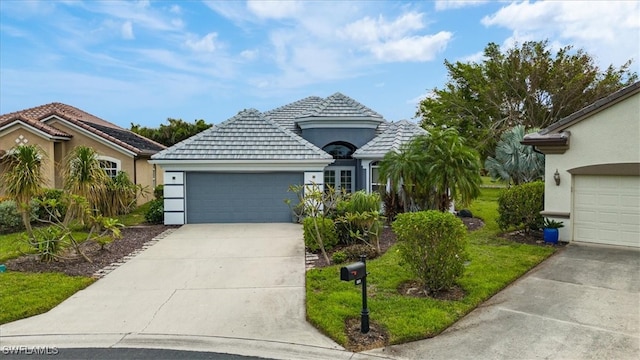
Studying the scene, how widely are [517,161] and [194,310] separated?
1960 cm

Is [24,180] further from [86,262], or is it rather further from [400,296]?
[400,296]

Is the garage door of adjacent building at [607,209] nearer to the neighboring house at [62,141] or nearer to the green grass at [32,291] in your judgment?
the green grass at [32,291]

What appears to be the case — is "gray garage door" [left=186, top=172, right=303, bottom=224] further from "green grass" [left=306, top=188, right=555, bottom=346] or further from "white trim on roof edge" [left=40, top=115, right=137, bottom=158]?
"green grass" [left=306, top=188, right=555, bottom=346]

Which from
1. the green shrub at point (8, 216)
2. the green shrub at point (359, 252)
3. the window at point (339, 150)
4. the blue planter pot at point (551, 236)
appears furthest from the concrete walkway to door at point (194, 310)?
the window at point (339, 150)

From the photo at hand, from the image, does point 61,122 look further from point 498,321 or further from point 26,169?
point 498,321

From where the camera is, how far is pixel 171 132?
135 ft

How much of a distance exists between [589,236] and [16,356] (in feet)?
41.9

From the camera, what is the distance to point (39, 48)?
15.4m

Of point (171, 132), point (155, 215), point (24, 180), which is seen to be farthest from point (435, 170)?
point (171, 132)

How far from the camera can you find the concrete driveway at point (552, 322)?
17.5 ft

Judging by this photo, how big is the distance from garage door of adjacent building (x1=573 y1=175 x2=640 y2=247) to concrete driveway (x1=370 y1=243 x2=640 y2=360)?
2272 millimetres

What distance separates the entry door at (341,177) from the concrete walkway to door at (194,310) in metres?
8.18

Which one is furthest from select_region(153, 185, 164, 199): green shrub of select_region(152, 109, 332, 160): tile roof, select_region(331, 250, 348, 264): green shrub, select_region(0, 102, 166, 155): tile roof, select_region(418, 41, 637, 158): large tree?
select_region(418, 41, 637, 158): large tree

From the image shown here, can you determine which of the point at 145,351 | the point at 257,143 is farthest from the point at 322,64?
Result: the point at 145,351
